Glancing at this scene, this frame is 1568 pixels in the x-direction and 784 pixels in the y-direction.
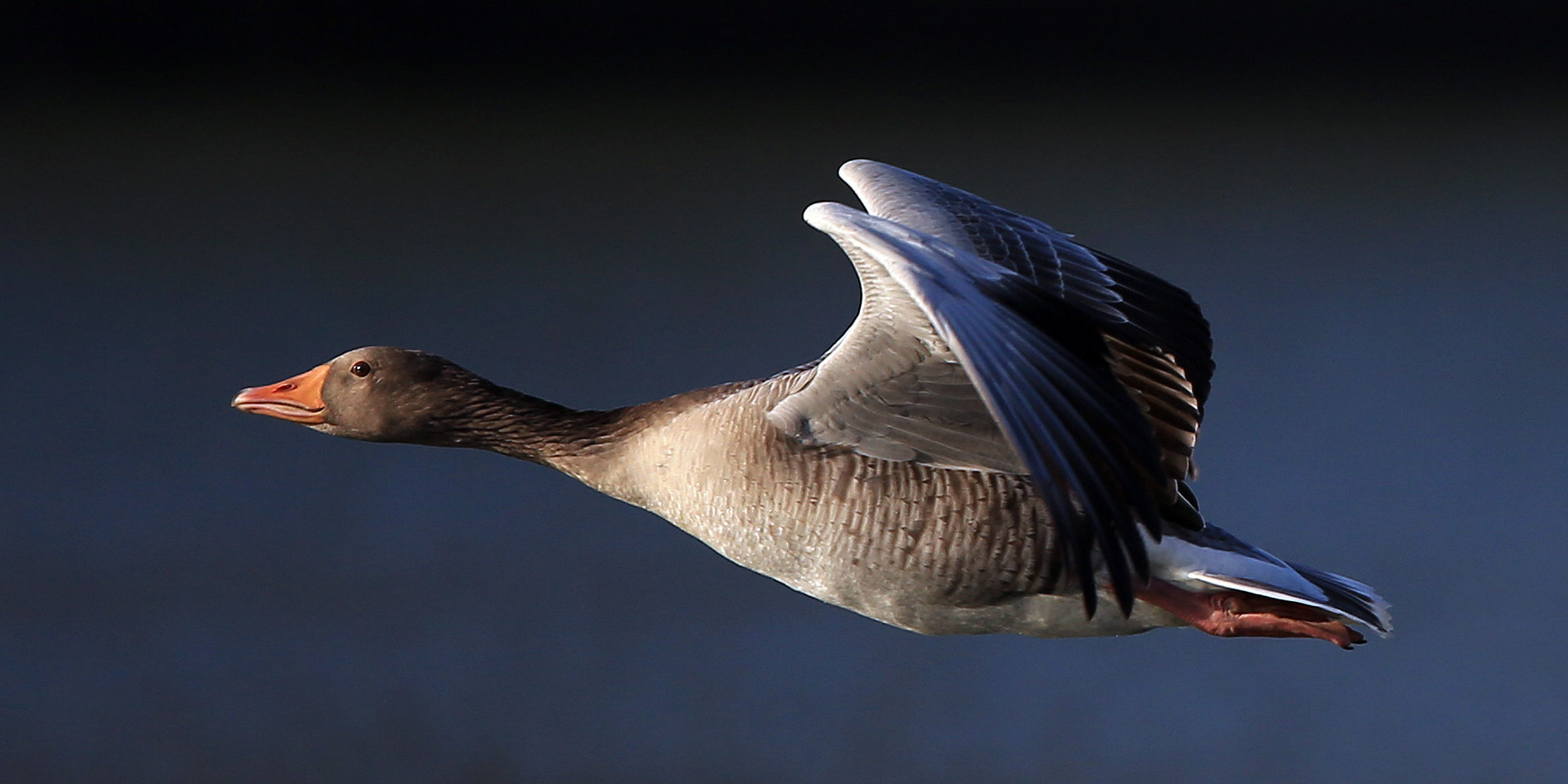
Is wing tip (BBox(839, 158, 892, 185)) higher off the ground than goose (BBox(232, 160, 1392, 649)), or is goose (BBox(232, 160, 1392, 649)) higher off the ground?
wing tip (BBox(839, 158, 892, 185))

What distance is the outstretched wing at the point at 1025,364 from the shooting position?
1610mm

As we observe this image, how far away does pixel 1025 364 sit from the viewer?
1.69 metres

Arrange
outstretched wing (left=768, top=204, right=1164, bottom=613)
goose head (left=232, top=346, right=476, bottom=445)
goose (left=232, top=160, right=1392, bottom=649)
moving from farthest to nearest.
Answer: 1. goose head (left=232, top=346, right=476, bottom=445)
2. goose (left=232, top=160, right=1392, bottom=649)
3. outstretched wing (left=768, top=204, right=1164, bottom=613)

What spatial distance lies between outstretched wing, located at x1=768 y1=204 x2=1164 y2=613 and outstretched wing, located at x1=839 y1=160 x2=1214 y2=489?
0.74 feet

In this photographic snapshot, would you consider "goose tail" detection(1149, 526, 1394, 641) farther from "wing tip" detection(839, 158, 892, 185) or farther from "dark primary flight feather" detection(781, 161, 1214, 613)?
"wing tip" detection(839, 158, 892, 185)

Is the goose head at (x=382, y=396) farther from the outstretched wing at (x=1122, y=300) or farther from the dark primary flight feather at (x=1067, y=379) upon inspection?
the outstretched wing at (x=1122, y=300)

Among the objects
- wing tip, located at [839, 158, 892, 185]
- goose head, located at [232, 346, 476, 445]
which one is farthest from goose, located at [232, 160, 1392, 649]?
wing tip, located at [839, 158, 892, 185]

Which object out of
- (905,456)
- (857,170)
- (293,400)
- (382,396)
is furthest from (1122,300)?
Result: (293,400)

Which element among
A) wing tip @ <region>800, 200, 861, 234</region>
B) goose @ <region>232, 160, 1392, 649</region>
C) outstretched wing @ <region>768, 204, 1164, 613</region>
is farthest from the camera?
goose @ <region>232, 160, 1392, 649</region>

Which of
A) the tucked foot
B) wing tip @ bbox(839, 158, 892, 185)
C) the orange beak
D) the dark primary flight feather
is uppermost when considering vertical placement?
wing tip @ bbox(839, 158, 892, 185)

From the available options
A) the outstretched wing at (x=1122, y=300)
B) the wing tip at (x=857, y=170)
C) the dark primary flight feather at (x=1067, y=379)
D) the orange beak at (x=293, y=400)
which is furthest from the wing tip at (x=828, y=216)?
the orange beak at (x=293, y=400)

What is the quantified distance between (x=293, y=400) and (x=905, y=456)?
99cm

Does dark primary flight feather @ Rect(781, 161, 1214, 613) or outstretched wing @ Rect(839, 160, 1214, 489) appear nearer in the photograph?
dark primary flight feather @ Rect(781, 161, 1214, 613)

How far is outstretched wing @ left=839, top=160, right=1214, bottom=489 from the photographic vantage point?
216cm
